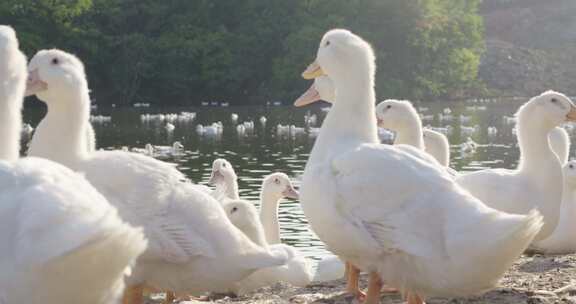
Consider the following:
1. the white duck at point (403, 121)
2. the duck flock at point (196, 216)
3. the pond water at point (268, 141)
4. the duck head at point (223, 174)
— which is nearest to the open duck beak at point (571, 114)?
the white duck at point (403, 121)

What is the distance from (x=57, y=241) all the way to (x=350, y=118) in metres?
3.20

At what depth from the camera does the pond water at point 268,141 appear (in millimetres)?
19031

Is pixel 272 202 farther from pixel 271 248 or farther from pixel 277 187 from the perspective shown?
pixel 271 248

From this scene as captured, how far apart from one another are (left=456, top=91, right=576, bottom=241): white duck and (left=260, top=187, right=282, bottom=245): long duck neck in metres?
2.61

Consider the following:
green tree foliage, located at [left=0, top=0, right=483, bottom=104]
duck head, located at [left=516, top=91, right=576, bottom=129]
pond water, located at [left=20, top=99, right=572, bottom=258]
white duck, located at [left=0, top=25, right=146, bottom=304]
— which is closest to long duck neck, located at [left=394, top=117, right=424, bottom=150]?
duck head, located at [left=516, top=91, right=576, bottom=129]

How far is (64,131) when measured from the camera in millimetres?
6703

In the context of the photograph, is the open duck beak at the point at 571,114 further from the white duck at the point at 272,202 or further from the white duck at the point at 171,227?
the white duck at the point at 171,227

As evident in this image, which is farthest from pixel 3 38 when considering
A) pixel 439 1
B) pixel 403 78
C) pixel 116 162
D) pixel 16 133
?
pixel 439 1

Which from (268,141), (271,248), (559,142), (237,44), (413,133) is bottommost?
(268,141)

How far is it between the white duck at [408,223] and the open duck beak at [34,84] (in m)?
1.90

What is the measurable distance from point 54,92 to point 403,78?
49056 millimetres

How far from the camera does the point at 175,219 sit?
20.4ft

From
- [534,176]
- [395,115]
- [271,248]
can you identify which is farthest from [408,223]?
[395,115]

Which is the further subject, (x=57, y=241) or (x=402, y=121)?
(x=402, y=121)
